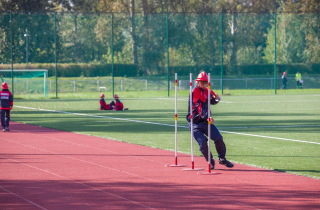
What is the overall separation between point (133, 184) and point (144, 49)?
127 feet

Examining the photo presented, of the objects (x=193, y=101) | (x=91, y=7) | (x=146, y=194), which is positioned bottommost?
(x=146, y=194)

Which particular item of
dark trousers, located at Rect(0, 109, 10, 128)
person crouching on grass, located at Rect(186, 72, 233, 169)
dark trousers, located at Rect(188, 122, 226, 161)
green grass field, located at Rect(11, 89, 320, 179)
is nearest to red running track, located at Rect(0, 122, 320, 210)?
dark trousers, located at Rect(188, 122, 226, 161)

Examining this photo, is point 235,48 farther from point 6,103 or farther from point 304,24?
point 6,103

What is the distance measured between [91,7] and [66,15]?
29854mm

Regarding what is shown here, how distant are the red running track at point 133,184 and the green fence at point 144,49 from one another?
2824cm

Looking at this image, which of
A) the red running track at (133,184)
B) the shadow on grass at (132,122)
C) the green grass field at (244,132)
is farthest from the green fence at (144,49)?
the red running track at (133,184)

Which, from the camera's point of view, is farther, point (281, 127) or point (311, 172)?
point (281, 127)

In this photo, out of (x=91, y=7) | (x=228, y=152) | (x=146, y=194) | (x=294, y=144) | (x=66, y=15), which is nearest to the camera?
(x=146, y=194)

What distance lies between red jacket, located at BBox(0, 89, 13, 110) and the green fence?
21898 millimetres

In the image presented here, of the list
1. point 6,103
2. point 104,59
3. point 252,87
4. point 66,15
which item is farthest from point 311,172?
point 252,87

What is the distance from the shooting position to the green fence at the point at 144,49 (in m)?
41.4

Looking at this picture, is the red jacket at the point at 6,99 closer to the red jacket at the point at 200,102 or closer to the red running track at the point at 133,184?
the red running track at the point at 133,184

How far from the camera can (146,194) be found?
7.42 metres

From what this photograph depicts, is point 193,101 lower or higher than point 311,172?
higher
